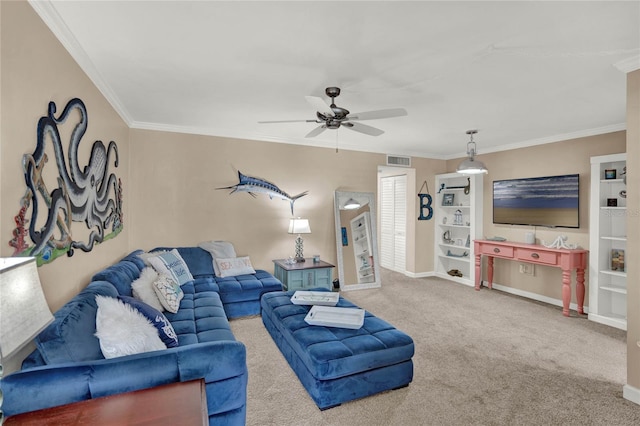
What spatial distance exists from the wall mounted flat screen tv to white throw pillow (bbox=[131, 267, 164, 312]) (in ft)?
16.3

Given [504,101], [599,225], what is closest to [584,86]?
[504,101]

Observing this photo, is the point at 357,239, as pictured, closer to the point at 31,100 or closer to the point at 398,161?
the point at 398,161

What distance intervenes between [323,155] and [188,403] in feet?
14.2

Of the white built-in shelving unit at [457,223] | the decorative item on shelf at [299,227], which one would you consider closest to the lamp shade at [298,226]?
the decorative item on shelf at [299,227]

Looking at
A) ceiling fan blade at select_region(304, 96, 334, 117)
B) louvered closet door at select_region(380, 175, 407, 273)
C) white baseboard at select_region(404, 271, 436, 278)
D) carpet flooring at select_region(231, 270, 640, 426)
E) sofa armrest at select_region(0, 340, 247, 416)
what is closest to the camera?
sofa armrest at select_region(0, 340, 247, 416)

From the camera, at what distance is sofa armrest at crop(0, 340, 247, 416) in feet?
4.24

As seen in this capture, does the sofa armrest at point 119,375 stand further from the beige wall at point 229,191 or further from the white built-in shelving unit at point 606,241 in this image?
the white built-in shelving unit at point 606,241

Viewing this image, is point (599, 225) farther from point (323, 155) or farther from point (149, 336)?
point (149, 336)

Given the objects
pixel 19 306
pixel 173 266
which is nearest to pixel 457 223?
pixel 173 266

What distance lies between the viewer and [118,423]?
1.11 metres

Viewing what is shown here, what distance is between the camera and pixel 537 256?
14.3 ft

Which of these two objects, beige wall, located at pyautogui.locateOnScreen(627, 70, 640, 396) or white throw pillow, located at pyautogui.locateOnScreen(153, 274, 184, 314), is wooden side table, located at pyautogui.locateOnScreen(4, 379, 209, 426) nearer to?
white throw pillow, located at pyautogui.locateOnScreen(153, 274, 184, 314)

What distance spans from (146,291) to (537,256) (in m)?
4.70

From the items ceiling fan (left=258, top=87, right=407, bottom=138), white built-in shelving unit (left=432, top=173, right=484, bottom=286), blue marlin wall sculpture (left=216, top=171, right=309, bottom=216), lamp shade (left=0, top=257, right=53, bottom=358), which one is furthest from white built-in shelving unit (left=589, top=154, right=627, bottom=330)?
lamp shade (left=0, top=257, right=53, bottom=358)
